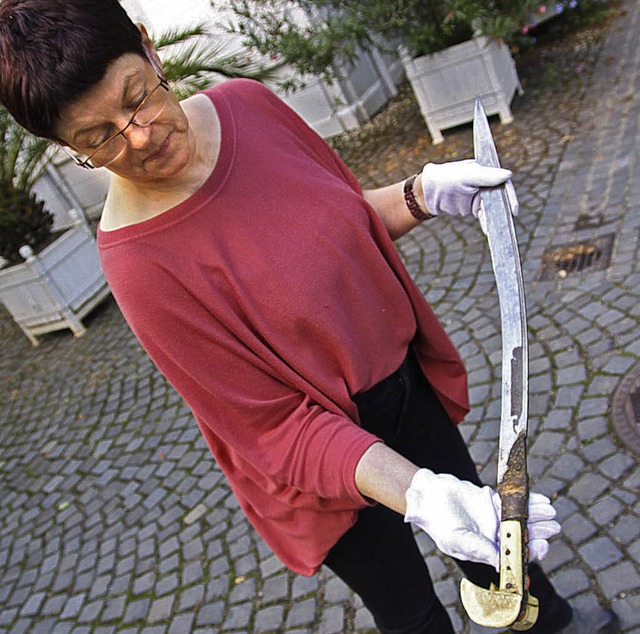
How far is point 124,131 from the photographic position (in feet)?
4.58

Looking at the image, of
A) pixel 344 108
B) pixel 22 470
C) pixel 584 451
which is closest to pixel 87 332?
pixel 22 470

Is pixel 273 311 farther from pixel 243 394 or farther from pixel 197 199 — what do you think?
pixel 197 199

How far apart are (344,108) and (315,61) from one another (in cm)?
152

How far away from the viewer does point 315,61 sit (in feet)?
22.4

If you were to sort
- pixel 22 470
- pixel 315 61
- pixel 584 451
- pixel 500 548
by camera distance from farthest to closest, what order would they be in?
pixel 315 61, pixel 22 470, pixel 584 451, pixel 500 548

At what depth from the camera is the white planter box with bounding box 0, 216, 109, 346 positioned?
6.80 meters

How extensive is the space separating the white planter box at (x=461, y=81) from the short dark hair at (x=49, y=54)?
5.46 meters

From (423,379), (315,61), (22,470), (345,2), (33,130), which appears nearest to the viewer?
(33,130)

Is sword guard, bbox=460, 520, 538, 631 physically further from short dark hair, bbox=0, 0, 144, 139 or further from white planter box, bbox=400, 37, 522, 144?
white planter box, bbox=400, 37, 522, 144

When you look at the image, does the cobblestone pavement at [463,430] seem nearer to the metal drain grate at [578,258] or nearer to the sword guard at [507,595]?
the metal drain grate at [578,258]

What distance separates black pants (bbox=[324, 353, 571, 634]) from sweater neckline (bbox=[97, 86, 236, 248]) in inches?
24.0

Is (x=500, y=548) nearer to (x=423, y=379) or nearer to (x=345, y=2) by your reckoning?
(x=423, y=379)

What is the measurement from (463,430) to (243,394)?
236 centimetres

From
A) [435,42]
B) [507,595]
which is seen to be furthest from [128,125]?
[435,42]
